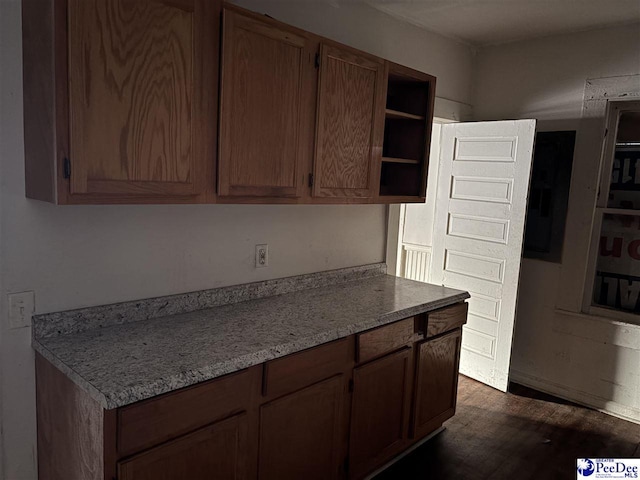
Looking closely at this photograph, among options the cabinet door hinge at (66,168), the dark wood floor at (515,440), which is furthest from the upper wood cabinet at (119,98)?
the dark wood floor at (515,440)

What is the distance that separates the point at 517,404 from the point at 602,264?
3.88 feet

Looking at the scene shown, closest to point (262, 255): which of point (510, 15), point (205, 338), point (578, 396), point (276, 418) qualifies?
point (205, 338)

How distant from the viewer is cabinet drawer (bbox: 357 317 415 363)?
217 cm

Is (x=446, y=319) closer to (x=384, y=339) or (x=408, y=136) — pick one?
(x=384, y=339)

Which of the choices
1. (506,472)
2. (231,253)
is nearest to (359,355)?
(231,253)

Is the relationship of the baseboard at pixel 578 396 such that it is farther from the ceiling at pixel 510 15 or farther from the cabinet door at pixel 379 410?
the ceiling at pixel 510 15

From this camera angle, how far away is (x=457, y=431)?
3.00m

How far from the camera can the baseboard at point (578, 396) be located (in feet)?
10.7

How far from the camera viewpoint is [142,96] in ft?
5.21

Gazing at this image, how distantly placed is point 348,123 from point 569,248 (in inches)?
82.9

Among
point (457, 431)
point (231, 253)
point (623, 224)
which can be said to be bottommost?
point (457, 431)

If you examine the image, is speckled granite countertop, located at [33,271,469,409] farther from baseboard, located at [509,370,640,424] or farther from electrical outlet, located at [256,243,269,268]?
baseboard, located at [509,370,640,424]

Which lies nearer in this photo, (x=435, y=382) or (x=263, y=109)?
(x=263, y=109)

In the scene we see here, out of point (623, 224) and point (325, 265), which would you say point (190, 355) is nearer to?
point (325, 265)
